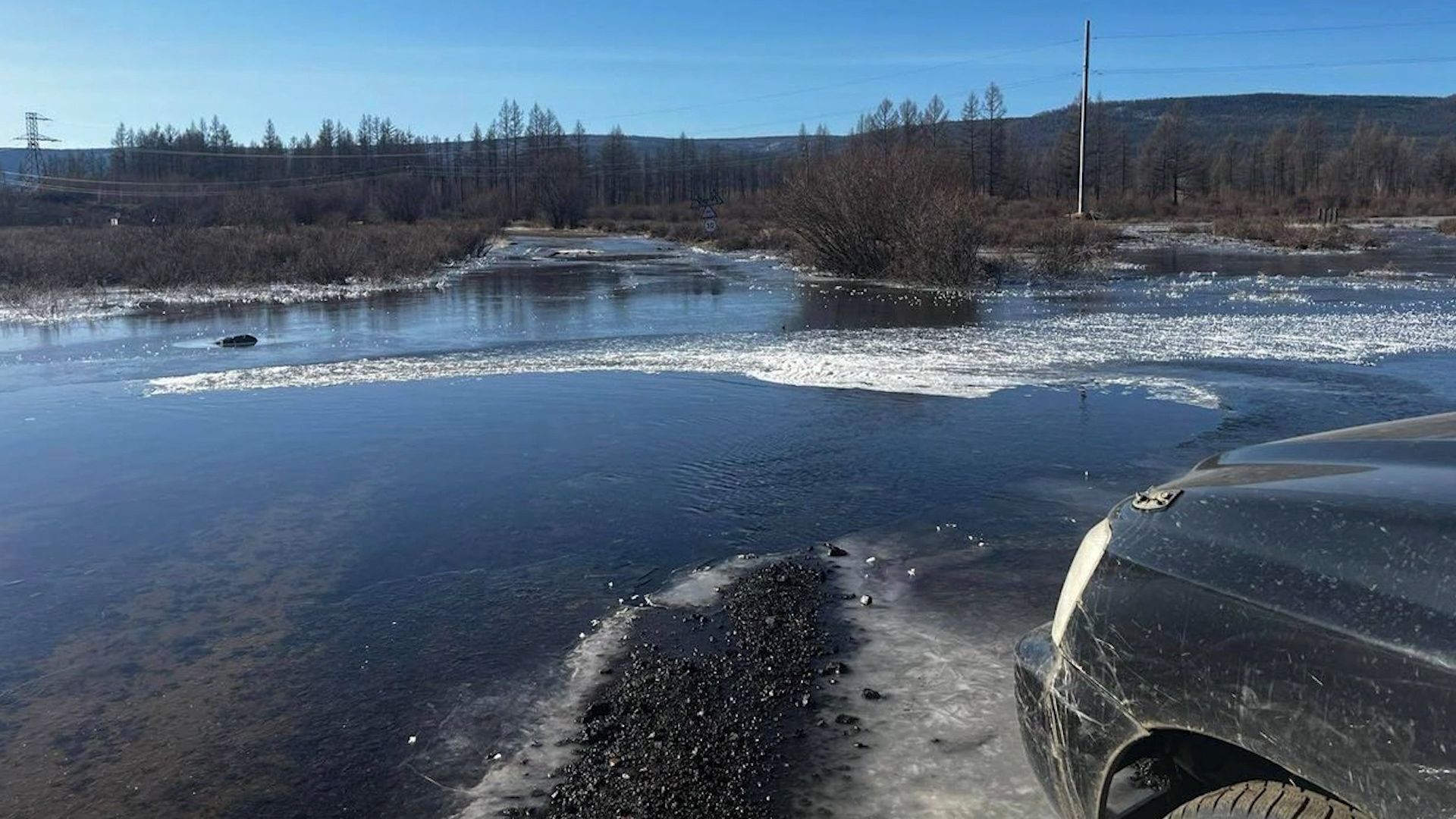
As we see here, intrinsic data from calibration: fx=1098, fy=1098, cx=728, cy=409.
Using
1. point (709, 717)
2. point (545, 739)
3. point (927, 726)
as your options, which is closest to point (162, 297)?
point (545, 739)

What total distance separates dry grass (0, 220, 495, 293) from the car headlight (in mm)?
32073

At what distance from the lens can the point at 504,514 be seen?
7754 mm

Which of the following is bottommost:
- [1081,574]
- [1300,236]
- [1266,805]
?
[1266,805]

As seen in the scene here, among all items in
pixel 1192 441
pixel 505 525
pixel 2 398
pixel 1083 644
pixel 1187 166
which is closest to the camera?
pixel 1083 644

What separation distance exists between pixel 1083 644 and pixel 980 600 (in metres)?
3.21

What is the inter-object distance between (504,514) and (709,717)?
358 cm

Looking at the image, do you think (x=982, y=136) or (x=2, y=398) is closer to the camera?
(x=2, y=398)

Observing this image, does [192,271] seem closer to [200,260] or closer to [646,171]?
[200,260]

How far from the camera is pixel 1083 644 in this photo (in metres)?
2.70

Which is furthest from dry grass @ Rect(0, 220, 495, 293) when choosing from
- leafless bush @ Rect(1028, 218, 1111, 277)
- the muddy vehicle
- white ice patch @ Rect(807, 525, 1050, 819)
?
the muddy vehicle

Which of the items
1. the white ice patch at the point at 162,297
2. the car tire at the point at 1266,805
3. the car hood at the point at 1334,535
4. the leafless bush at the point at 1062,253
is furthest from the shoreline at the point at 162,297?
the car tire at the point at 1266,805

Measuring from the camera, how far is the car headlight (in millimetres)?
2791

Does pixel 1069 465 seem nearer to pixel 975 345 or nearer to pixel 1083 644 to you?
pixel 1083 644

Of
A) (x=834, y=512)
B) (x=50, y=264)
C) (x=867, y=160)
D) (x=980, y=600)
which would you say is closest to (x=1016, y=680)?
(x=980, y=600)
